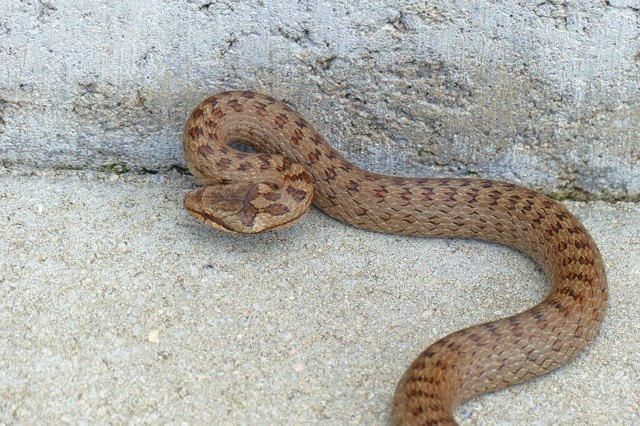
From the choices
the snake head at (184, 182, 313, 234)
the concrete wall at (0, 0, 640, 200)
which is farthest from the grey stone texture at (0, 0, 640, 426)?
the snake head at (184, 182, 313, 234)

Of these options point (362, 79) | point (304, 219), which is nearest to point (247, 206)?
point (304, 219)

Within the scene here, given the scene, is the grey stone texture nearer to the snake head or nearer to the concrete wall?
the concrete wall

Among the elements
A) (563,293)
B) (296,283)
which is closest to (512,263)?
(563,293)

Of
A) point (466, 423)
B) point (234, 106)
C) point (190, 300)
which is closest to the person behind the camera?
point (466, 423)

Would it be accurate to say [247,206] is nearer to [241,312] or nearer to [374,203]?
[241,312]

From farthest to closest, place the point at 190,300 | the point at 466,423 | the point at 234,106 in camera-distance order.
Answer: the point at 234,106, the point at 190,300, the point at 466,423

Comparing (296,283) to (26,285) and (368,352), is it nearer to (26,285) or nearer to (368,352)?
(368,352)

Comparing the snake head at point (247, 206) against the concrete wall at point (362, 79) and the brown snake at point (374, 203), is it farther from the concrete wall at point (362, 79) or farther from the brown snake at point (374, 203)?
the concrete wall at point (362, 79)
